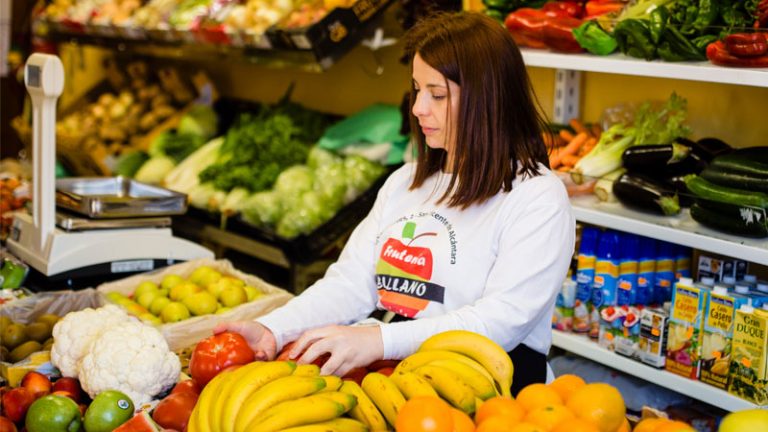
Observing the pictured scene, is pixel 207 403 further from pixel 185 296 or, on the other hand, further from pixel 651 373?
pixel 651 373

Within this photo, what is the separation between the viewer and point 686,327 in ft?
10.00

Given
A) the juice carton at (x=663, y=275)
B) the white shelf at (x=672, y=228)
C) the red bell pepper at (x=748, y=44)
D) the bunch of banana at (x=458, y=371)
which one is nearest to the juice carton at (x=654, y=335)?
the juice carton at (x=663, y=275)

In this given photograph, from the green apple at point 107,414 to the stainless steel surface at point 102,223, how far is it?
1.57 metres

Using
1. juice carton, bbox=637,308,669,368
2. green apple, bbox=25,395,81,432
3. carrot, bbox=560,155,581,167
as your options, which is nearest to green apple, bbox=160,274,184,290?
green apple, bbox=25,395,81,432

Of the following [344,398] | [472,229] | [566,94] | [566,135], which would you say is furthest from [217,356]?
[566,94]

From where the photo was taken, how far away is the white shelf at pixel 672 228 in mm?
2846

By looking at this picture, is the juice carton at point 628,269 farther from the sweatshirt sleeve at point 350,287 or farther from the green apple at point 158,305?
the green apple at point 158,305

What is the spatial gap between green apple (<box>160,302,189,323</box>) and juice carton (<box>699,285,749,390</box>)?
1691 millimetres

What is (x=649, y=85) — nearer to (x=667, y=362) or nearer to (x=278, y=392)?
(x=667, y=362)

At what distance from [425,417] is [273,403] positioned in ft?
1.04

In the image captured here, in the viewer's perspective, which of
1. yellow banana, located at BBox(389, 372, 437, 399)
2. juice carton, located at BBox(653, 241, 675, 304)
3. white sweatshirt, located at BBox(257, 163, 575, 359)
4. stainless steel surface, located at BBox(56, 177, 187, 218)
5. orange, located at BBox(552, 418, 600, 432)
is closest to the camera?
orange, located at BBox(552, 418, 600, 432)

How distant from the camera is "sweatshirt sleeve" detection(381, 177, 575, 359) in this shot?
7.23 ft

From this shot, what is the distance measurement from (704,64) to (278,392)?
193 cm

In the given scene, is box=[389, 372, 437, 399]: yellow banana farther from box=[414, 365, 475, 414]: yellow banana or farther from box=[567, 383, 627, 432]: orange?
box=[567, 383, 627, 432]: orange
